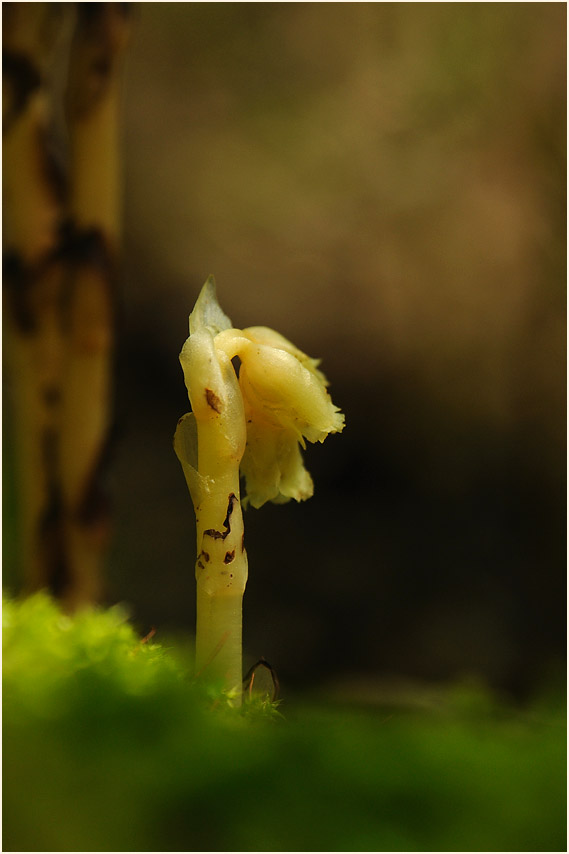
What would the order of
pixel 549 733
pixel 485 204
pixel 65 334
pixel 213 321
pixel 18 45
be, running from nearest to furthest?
pixel 549 733
pixel 213 321
pixel 18 45
pixel 65 334
pixel 485 204

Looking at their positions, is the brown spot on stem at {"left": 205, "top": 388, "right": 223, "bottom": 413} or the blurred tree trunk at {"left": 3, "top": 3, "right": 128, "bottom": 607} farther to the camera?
the blurred tree trunk at {"left": 3, "top": 3, "right": 128, "bottom": 607}

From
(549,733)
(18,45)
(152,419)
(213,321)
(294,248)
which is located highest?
(294,248)

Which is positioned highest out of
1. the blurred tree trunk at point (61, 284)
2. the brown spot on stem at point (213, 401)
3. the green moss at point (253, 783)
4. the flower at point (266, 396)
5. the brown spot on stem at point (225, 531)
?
the blurred tree trunk at point (61, 284)

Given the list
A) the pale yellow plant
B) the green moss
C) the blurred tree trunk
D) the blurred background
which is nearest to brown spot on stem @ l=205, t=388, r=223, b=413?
the pale yellow plant

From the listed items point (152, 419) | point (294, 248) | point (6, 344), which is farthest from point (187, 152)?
point (6, 344)

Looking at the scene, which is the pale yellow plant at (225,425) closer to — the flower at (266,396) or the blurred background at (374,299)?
the flower at (266,396)

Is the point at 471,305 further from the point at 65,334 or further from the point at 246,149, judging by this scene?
the point at 65,334

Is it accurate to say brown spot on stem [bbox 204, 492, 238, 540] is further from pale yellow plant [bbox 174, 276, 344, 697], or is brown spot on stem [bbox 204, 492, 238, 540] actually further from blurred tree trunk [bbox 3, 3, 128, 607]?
blurred tree trunk [bbox 3, 3, 128, 607]

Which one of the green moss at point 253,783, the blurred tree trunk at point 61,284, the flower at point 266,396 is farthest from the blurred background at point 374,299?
the green moss at point 253,783
